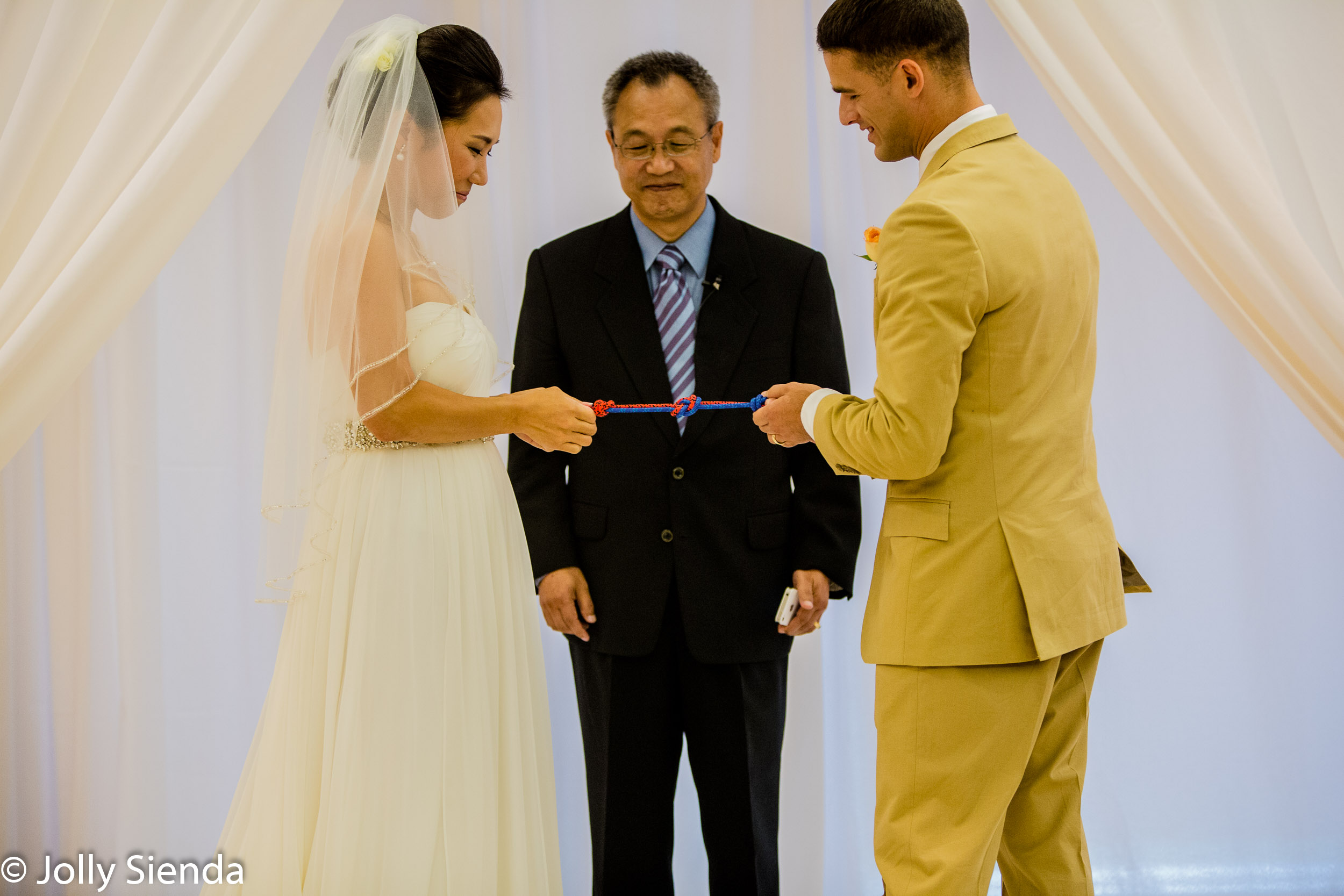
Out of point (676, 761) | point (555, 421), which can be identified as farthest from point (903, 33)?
point (676, 761)

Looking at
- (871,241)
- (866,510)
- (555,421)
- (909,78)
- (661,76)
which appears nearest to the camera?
(909,78)

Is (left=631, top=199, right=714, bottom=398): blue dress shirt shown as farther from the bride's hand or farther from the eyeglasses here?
the bride's hand

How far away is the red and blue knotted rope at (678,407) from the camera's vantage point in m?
1.97

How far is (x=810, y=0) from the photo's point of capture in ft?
8.50

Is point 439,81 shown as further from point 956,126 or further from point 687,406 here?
point 956,126

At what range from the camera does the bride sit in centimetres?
173

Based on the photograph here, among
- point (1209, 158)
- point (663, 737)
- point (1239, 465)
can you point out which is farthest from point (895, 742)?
point (1239, 465)

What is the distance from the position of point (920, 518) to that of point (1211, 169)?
92 centimetres

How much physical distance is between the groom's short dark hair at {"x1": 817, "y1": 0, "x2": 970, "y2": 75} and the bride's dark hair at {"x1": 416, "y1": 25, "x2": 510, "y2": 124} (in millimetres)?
683

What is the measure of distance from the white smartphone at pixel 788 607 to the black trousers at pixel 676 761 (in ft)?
0.42

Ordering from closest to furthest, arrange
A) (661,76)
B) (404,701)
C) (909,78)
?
(909,78)
(404,701)
(661,76)

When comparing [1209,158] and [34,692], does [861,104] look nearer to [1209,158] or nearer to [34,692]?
[1209,158]

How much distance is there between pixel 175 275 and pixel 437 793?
165 centimetres

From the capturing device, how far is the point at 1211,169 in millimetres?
1842
